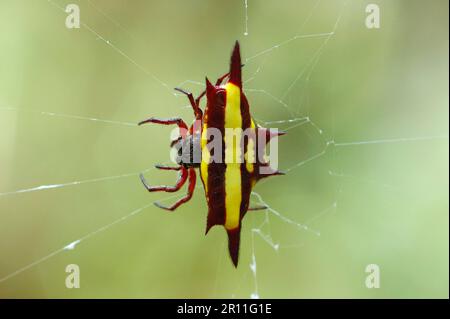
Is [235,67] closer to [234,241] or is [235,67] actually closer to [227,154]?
[227,154]

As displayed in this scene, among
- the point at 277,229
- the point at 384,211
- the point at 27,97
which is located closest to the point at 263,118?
the point at 277,229

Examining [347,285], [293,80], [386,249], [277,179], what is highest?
[293,80]

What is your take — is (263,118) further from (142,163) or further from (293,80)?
(142,163)

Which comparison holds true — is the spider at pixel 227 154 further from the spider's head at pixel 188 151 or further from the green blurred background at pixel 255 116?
the green blurred background at pixel 255 116

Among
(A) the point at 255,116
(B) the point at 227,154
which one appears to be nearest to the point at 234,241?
(B) the point at 227,154

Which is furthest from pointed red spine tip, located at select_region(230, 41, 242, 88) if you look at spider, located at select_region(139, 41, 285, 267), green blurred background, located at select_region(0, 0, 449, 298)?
green blurred background, located at select_region(0, 0, 449, 298)

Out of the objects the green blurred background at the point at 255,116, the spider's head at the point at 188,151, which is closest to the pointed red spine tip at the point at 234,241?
the spider's head at the point at 188,151

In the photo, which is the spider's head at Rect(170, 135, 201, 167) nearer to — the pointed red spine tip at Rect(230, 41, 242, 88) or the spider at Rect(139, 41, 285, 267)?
the spider at Rect(139, 41, 285, 267)
